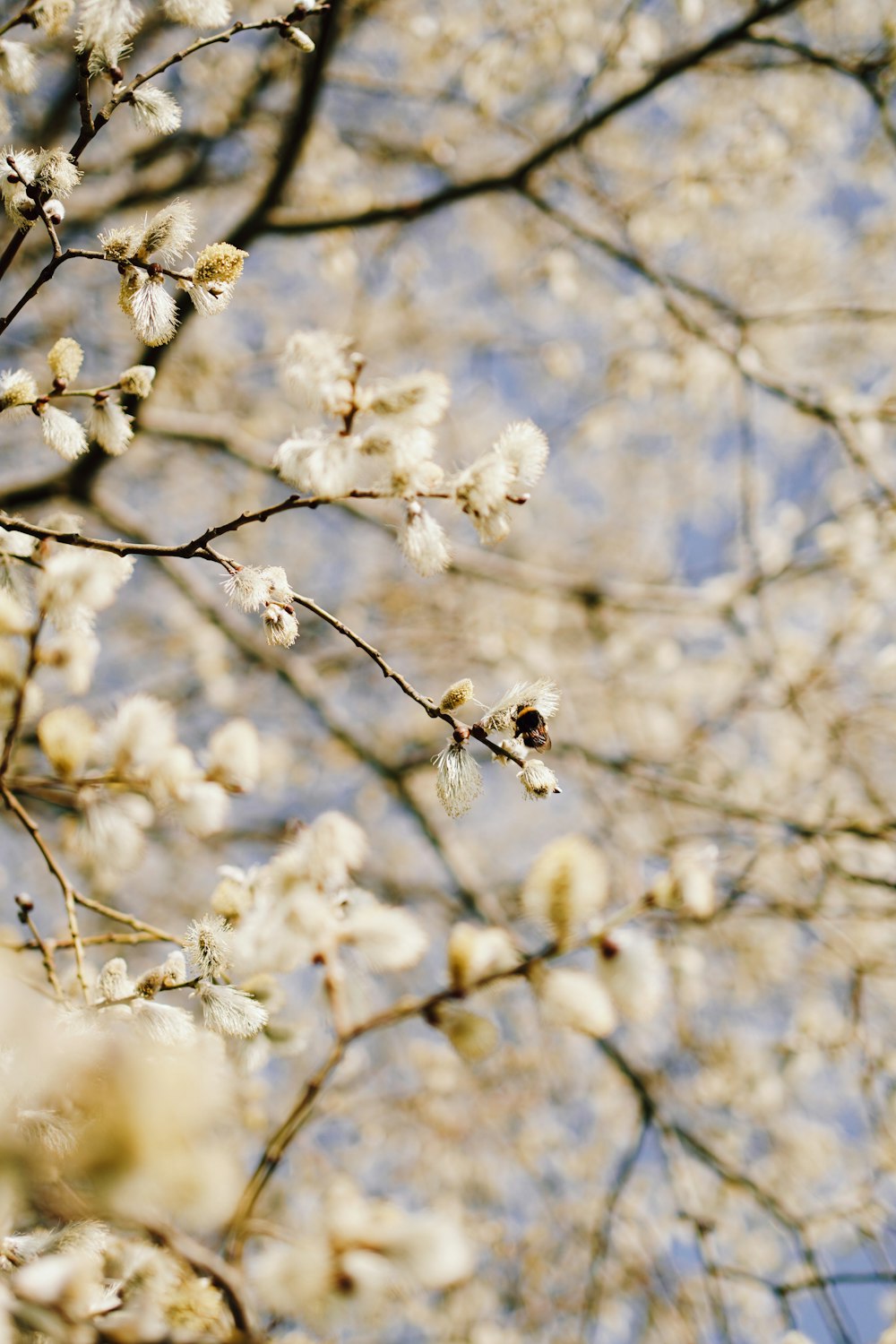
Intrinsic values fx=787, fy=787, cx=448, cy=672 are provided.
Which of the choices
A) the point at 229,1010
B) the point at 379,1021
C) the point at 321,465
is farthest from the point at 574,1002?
the point at 321,465

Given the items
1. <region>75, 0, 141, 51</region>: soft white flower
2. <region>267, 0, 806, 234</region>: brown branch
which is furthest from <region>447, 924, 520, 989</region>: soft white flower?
<region>267, 0, 806, 234</region>: brown branch

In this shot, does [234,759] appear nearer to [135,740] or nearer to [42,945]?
[135,740]

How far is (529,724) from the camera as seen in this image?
3.25ft

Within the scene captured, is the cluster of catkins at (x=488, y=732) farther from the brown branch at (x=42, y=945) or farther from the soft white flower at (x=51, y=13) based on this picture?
the soft white flower at (x=51, y=13)

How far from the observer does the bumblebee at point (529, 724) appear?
3.24ft

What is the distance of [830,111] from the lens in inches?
155

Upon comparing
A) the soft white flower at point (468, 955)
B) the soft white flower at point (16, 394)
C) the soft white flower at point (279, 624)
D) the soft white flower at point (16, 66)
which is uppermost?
the soft white flower at point (16, 66)

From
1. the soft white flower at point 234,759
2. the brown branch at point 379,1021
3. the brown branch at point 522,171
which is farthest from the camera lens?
the brown branch at point 522,171

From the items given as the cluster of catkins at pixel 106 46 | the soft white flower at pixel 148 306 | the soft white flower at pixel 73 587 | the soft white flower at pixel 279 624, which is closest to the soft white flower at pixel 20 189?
the cluster of catkins at pixel 106 46

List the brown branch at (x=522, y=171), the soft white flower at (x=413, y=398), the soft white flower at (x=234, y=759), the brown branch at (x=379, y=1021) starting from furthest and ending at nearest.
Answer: the brown branch at (x=522, y=171) < the soft white flower at (x=234, y=759) < the soft white flower at (x=413, y=398) < the brown branch at (x=379, y=1021)

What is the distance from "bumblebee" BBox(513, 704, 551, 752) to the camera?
0.99m

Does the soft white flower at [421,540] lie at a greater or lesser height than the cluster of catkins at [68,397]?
lesser

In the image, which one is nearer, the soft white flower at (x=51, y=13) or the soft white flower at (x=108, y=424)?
the soft white flower at (x=51, y=13)

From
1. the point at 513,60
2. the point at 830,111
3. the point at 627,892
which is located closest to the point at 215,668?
the point at 627,892
